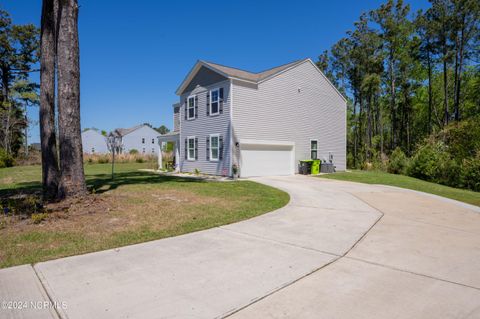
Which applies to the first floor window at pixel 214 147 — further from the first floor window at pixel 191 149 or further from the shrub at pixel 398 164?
the shrub at pixel 398 164

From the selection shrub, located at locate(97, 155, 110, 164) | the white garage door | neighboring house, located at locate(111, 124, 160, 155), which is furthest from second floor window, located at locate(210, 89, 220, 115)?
neighboring house, located at locate(111, 124, 160, 155)

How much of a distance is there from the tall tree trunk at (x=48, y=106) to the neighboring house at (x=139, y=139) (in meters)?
47.7

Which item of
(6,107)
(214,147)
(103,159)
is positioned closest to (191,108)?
(214,147)

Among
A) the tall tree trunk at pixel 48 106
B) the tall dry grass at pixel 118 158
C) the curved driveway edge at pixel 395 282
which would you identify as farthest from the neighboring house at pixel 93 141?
the curved driveway edge at pixel 395 282

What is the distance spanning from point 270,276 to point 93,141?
62.5 m

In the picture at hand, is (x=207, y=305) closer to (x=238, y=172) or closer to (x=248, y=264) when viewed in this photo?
(x=248, y=264)

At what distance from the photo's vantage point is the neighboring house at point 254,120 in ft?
49.8

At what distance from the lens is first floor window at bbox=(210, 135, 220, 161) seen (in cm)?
1592

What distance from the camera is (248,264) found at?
347 cm

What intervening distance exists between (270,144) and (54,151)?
11372 millimetres

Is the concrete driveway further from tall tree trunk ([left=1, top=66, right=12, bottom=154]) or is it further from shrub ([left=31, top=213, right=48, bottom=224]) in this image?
tall tree trunk ([left=1, top=66, right=12, bottom=154])

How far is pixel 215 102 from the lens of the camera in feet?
52.9

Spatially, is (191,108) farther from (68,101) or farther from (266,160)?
(68,101)

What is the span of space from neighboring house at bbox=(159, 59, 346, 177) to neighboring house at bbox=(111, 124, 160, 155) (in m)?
38.0
